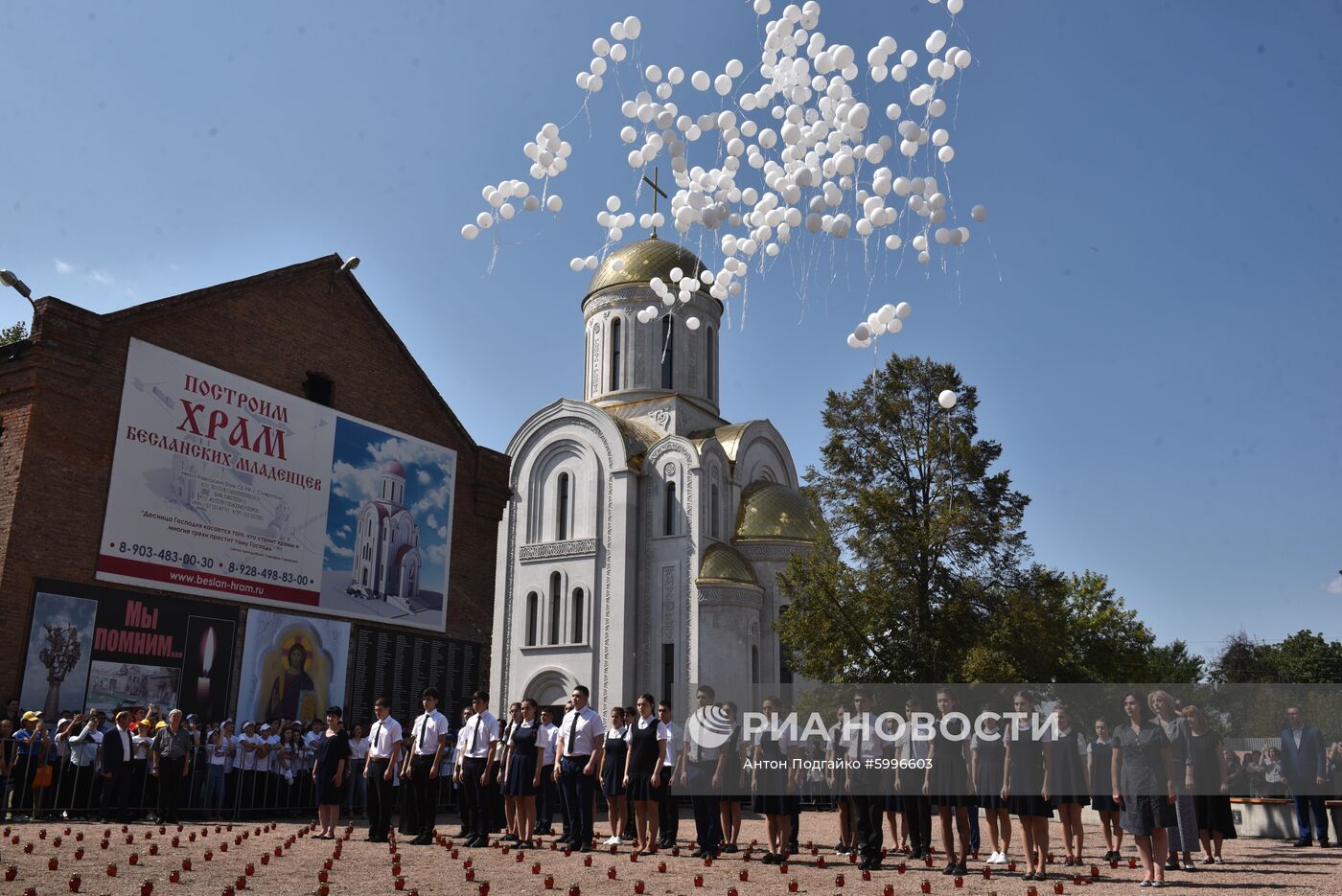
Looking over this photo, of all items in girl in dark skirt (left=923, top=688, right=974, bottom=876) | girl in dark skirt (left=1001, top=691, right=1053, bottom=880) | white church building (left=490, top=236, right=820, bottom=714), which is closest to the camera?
Answer: girl in dark skirt (left=1001, top=691, right=1053, bottom=880)

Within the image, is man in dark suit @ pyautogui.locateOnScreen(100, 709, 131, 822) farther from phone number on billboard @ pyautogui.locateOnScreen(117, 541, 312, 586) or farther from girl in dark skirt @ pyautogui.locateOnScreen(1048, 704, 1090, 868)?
girl in dark skirt @ pyautogui.locateOnScreen(1048, 704, 1090, 868)

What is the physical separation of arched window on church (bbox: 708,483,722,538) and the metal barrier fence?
21193mm

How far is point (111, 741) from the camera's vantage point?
1647 centimetres

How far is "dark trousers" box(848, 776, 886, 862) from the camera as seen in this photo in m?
12.2

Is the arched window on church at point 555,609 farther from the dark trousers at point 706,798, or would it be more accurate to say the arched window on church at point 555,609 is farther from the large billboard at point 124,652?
the dark trousers at point 706,798

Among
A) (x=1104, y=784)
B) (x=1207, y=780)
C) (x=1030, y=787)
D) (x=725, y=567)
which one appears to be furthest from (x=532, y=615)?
(x=1030, y=787)

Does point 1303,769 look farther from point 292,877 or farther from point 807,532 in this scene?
point 807,532

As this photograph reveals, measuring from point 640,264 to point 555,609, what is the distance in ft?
47.6

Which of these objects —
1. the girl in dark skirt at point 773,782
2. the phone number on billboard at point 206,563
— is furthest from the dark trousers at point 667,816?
the phone number on billboard at point 206,563

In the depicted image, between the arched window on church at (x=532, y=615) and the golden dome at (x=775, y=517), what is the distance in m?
7.76

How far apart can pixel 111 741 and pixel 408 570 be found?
8.72m

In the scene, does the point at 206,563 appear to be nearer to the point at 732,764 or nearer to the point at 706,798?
the point at 706,798

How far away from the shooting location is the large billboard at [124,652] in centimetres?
1811

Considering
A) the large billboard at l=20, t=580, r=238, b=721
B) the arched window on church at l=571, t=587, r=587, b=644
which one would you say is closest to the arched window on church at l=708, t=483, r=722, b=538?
the arched window on church at l=571, t=587, r=587, b=644
